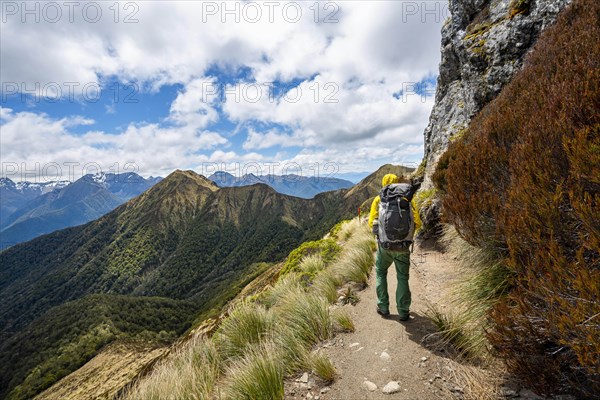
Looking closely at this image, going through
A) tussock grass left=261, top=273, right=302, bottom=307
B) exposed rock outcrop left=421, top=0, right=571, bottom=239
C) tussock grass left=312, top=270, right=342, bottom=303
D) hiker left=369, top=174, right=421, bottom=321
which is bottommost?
tussock grass left=261, top=273, right=302, bottom=307

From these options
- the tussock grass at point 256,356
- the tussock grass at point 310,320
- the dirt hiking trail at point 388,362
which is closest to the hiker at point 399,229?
the dirt hiking trail at point 388,362

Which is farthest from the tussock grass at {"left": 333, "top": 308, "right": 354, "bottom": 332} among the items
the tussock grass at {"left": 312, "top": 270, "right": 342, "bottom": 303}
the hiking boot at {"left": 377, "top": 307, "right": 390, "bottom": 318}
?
the tussock grass at {"left": 312, "top": 270, "right": 342, "bottom": 303}

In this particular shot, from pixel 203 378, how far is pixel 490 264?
201 inches

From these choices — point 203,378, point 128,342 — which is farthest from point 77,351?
point 203,378

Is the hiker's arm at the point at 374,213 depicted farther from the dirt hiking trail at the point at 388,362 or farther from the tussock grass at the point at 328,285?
the tussock grass at the point at 328,285

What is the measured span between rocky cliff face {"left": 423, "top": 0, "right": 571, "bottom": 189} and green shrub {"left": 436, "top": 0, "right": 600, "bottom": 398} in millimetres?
7389

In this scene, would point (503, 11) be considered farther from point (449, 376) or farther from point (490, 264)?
point (449, 376)

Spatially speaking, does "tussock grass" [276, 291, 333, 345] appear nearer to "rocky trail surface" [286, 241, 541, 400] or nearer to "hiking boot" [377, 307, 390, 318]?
"rocky trail surface" [286, 241, 541, 400]

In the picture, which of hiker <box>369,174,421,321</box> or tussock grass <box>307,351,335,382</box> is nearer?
tussock grass <box>307,351,335,382</box>

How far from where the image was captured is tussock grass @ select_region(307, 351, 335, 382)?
13.1 ft

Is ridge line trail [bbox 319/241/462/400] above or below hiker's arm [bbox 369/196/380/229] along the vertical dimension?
below

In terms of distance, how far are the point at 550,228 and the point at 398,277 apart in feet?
9.58

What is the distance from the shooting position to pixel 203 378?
→ 450 cm

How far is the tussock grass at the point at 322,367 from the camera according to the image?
13.1ft
